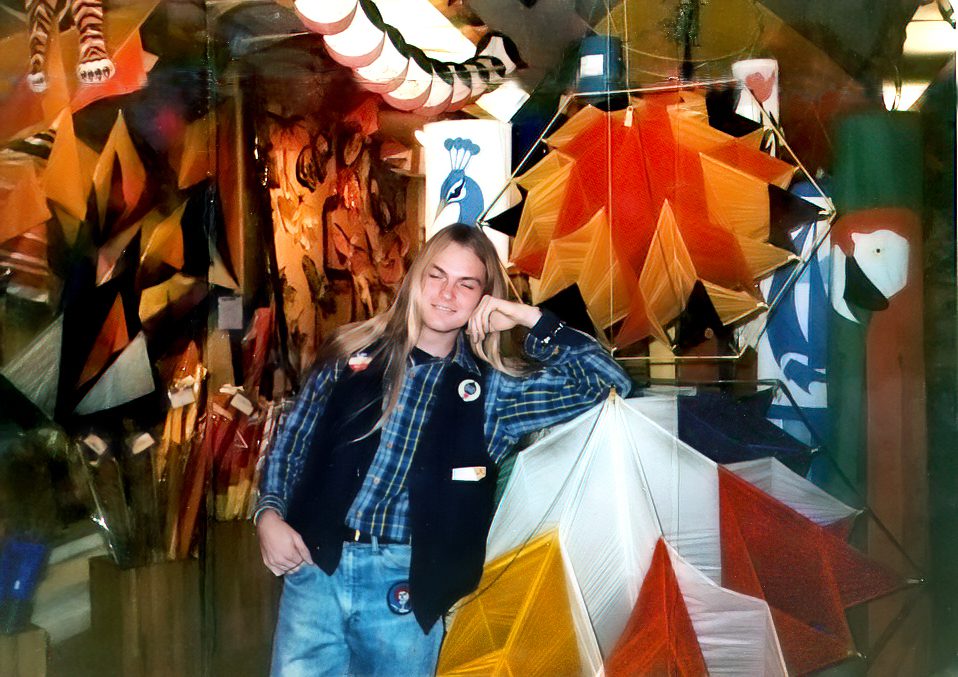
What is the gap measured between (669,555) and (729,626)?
0.28 metres

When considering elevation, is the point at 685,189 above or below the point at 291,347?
above

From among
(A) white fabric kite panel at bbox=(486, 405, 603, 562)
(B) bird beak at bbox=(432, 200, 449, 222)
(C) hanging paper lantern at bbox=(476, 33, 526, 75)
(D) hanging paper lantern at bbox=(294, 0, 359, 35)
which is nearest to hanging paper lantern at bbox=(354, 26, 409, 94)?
(D) hanging paper lantern at bbox=(294, 0, 359, 35)

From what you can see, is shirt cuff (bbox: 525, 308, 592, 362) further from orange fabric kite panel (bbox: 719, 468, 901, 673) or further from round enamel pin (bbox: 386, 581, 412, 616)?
round enamel pin (bbox: 386, 581, 412, 616)

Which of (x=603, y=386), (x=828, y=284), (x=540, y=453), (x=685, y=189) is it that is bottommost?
(x=540, y=453)

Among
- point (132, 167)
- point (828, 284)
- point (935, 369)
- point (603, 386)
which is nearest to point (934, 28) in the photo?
point (828, 284)

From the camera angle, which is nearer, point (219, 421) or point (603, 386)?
point (603, 386)

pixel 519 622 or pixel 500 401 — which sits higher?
pixel 500 401

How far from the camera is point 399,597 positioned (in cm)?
266

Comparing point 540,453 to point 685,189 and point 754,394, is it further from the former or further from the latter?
point 685,189

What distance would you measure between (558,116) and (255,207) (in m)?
0.97

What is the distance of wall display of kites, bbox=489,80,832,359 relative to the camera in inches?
104

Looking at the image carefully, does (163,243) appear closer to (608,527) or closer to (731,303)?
(608,527)

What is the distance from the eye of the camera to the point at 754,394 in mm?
2646

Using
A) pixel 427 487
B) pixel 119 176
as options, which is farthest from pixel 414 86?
pixel 427 487
